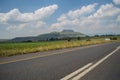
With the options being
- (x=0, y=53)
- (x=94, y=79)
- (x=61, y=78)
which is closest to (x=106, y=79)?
(x=94, y=79)

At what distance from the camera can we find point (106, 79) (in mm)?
6613

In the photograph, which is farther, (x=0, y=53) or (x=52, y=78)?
(x=0, y=53)

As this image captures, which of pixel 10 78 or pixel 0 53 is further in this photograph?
pixel 0 53

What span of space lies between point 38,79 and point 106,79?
206 centimetres

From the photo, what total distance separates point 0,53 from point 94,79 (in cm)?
1326

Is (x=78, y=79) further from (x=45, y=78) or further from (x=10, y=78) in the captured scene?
(x=10, y=78)

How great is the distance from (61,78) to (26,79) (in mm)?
1047

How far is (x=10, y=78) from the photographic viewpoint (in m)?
6.62

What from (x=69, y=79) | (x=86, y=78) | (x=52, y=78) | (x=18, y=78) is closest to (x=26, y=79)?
(x=18, y=78)

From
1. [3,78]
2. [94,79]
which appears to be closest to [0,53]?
[3,78]

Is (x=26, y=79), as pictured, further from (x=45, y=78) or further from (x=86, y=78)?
(x=86, y=78)

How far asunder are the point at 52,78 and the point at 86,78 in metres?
1.08

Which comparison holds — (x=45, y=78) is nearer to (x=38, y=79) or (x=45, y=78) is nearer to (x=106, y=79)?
(x=38, y=79)

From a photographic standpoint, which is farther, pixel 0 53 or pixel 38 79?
pixel 0 53
